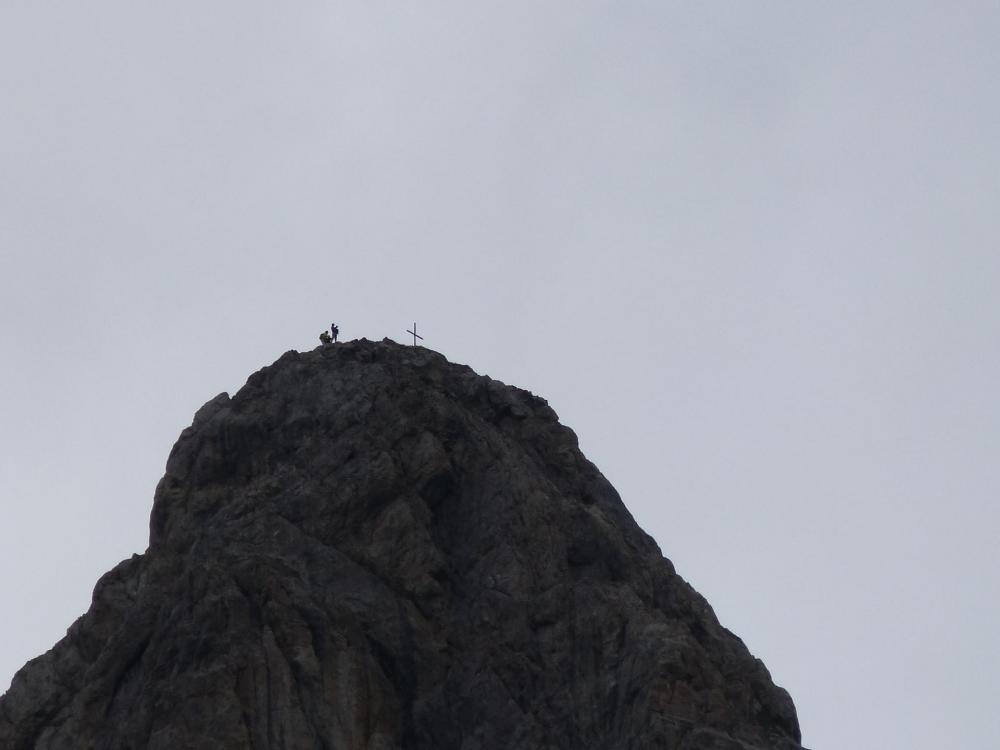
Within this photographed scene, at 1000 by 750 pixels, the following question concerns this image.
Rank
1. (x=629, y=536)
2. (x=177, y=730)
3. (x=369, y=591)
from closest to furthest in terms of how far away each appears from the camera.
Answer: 1. (x=177, y=730)
2. (x=369, y=591)
3. (x=629, y=536)

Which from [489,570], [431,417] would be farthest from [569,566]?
[431,417]

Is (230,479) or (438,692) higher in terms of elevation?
(230,479)

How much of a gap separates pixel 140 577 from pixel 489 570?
12466mm

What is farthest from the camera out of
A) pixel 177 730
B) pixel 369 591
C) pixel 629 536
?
pixel 629 536

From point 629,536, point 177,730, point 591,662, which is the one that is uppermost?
point 629,536

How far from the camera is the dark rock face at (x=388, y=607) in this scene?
2564 inches

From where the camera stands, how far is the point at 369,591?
69.1 m

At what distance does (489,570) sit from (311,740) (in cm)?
937

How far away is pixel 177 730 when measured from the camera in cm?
6400

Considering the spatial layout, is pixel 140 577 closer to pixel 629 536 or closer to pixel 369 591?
pixel 369 591

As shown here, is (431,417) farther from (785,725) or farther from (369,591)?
(785,725)

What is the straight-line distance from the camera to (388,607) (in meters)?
68.9

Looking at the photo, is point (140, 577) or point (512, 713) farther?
point (140, 577)

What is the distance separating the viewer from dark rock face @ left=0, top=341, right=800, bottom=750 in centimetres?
6512
